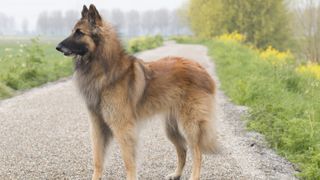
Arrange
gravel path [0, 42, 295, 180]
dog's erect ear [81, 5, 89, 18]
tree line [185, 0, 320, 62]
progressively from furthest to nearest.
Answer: tree line [185, 0, 320, 62]
gravel path [0, 42, 295, 180]
dog's erect ear [81, 5, 89, 18]

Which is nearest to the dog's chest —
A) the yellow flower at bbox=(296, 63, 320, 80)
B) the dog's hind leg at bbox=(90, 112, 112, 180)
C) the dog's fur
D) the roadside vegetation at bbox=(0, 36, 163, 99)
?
→ the dog's fur

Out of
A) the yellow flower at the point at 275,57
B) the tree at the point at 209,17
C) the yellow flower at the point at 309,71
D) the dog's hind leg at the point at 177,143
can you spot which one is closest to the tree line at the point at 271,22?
the tree at the point at 209,17

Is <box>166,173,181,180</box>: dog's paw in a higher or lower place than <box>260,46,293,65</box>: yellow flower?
higher

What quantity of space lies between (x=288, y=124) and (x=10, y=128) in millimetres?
5400

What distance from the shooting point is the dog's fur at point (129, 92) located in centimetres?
573

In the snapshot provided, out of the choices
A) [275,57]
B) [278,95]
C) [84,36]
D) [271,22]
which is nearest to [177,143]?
[84,36]

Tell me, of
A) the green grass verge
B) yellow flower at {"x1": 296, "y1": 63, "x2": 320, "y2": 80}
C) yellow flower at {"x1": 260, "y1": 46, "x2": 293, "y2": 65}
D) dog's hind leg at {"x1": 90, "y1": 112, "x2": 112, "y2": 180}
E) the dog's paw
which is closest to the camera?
dog's hind leg at {"x1": 90, "y1": 112, "x2": 112, "y2": 180}

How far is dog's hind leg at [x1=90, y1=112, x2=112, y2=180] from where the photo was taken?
602 centimetres

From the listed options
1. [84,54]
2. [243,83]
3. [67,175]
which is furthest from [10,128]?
[243,83]

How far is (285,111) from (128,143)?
→ 197 inches

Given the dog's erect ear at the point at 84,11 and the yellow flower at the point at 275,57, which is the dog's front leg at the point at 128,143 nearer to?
the dog's erect ear at the point at 84,11

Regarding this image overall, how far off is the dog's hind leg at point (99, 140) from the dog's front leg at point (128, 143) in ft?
1.01

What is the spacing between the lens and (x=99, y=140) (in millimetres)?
6094

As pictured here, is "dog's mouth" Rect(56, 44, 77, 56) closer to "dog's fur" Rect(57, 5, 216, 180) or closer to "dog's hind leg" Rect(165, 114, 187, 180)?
"dog's fur" Rect(57, 5, 216, 180)
